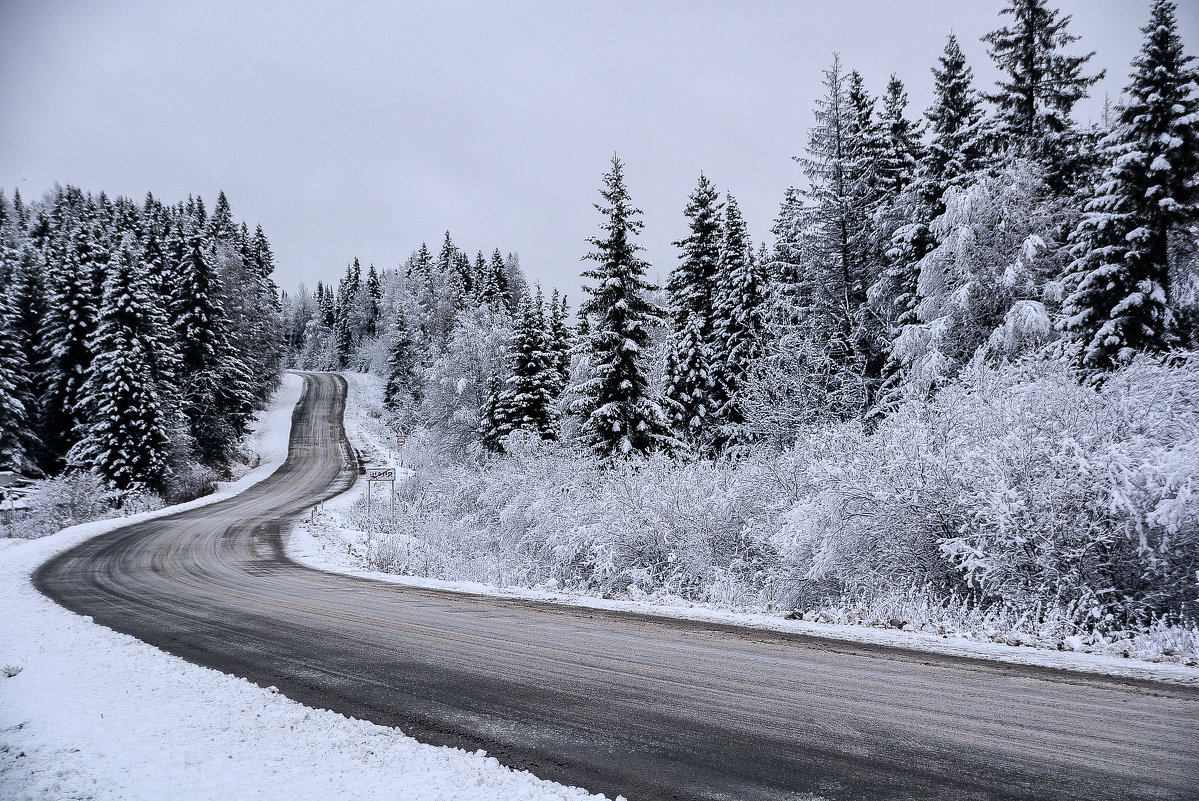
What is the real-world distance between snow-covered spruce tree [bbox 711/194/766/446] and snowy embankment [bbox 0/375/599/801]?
77.9 feet

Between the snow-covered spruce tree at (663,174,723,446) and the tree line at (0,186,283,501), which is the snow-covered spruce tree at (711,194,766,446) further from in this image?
the tree line at (0,186,283,501)

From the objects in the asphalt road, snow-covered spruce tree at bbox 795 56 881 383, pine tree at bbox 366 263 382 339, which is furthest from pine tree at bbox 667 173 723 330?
pine tree at bbox 366 263 382 339

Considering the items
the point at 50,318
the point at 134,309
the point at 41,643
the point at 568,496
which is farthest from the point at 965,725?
the point at 50,318

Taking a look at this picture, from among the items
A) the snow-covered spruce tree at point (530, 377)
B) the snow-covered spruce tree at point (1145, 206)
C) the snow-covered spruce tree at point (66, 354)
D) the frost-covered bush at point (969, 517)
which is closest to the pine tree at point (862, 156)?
the snow-covered spruce tree at point (1145, 206)

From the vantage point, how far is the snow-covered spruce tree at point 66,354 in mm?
35812

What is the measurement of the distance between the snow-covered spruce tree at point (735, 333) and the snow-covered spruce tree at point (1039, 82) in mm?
10950

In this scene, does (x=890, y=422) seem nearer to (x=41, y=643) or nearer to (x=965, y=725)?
(x=965, y=725)

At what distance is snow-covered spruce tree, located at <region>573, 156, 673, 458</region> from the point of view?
23.0m

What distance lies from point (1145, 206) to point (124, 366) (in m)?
42.8

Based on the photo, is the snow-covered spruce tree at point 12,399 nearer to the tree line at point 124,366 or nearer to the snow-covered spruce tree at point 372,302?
the tree line at point 124,366

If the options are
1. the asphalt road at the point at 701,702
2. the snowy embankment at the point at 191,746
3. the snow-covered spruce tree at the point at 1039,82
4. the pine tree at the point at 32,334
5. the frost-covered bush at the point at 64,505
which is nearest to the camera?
the asphalt road at the point at 701,702

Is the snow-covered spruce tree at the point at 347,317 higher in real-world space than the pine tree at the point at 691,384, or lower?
higher

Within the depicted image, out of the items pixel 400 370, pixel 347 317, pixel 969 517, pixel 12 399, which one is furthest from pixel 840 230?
pixel 347 317

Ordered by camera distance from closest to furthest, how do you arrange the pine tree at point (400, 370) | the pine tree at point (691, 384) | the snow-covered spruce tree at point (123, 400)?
the pine tree at point (691, 384), the snow-covered spruce tree at point (123, 400), the pine tree at point (400, 370)
